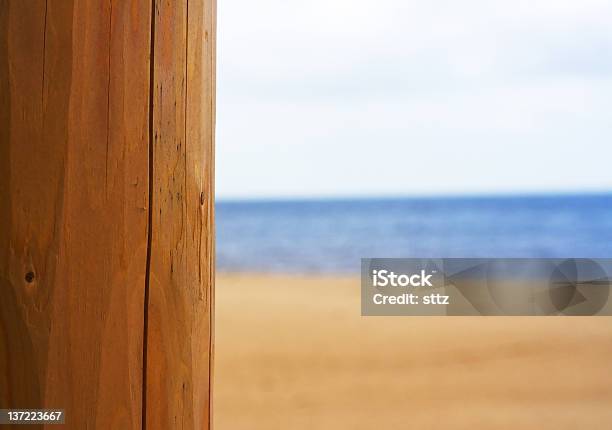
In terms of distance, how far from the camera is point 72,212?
770 mm

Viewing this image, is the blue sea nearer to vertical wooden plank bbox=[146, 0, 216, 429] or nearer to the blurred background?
the blurred background

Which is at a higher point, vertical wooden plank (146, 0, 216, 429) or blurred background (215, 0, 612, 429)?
blurred background (215, 0, 612, 429)

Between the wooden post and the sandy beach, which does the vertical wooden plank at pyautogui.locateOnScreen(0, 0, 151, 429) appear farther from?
the sandy beach

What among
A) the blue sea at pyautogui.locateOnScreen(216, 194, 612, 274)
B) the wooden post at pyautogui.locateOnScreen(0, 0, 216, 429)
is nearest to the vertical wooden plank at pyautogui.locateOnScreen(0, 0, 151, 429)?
the wooden post at pyautogui.locateOnScreen(0, 0, 216, 429)

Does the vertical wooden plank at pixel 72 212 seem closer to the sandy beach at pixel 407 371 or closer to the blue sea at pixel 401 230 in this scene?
the sandy beach at pixel 407 371

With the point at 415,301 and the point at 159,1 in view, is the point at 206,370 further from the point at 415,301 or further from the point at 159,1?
the point at 415,301

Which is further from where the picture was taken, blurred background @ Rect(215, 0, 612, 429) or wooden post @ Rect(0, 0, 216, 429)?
blurred background @ Rect(215, 0, 612, 429)

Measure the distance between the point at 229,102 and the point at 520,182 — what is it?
8247 millimetres

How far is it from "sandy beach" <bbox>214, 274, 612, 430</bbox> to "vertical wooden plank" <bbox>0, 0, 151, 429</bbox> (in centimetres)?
416

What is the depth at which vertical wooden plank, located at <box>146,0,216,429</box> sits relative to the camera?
798mm

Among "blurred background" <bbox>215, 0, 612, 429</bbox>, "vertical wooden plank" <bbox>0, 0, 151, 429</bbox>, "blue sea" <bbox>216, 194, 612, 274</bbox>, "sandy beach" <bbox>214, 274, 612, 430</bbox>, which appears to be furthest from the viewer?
"blurred background" <bbox>215, 0, 612, 429</bbox>

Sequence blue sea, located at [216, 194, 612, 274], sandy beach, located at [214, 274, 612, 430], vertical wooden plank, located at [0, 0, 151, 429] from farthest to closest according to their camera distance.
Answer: blue sea, located at [216, 194, 612, 274]
sandy beach, located at [214, 274, 612, 430]
vertical wooden plank, located at [0, 0, 151, 429]

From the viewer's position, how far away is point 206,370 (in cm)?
86

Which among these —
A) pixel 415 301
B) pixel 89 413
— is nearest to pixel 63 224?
pixel 89 413
